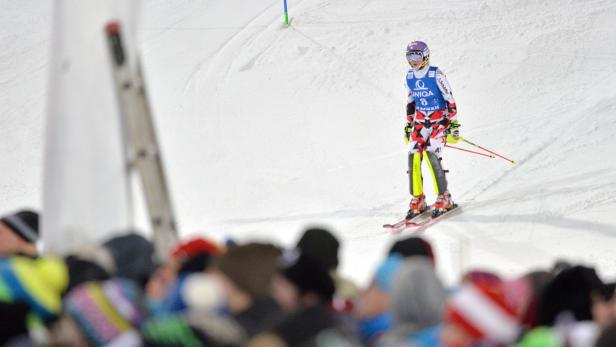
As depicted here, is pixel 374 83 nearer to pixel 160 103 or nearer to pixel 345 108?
pixel 345 108

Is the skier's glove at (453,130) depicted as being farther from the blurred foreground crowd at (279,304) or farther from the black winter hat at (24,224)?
the blurred foreground crowd at (279,304)

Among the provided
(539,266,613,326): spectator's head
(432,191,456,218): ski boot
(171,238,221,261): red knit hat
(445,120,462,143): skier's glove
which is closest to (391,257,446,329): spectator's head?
(539,266,613,326): spectator's head

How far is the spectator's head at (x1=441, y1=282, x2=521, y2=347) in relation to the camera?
2.57m

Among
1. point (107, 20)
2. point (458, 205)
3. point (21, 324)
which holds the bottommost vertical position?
point (458, 205)

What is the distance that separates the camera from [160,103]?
12453 mm

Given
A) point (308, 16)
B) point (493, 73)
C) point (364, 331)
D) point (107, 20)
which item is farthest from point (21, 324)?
point (308, 16)

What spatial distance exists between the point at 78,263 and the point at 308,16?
1130cm

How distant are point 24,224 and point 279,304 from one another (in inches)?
65.8

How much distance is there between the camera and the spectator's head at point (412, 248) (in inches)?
133

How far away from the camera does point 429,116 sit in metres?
8.00

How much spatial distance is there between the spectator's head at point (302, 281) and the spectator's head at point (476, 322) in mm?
486

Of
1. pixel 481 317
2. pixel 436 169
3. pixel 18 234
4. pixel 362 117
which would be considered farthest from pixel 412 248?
pixel 362 117

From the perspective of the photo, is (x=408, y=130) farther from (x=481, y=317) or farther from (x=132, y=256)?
(x=481, y=317)

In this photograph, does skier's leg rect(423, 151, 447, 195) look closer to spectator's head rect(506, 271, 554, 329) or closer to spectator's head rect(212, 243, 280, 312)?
spectator's head rect(506, 271, 554, 329)
